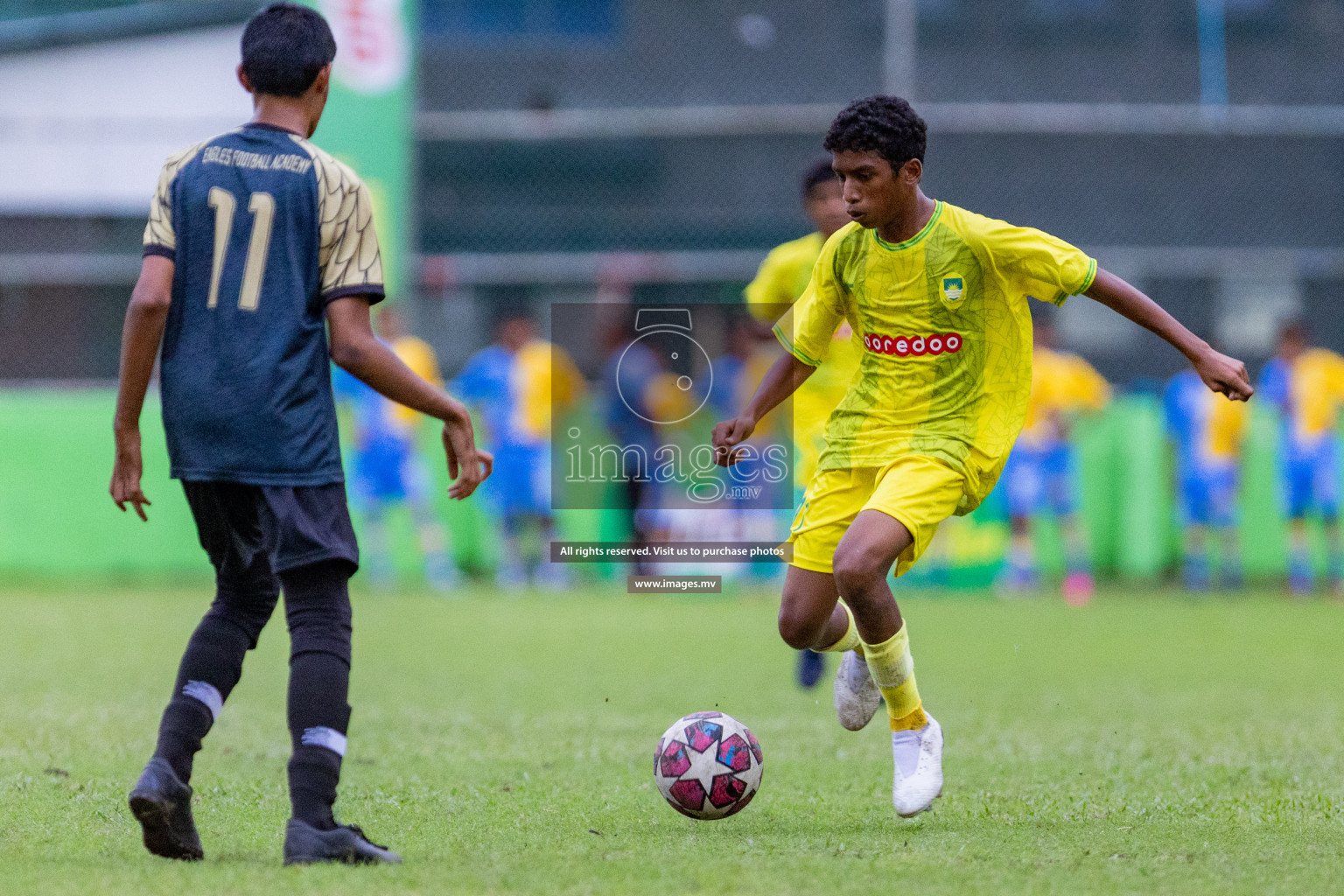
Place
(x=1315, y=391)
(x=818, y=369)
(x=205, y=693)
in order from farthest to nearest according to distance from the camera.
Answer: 1. (x=1315, y=391)
2. (x=818, y=369)
3. (x=205, y=693)

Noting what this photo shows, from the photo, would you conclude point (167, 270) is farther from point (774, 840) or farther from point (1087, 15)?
point (1087, 15)

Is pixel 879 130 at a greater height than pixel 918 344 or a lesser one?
greater

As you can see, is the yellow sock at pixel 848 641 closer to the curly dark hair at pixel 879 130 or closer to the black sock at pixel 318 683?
the curly dark hair at pixel 879 130

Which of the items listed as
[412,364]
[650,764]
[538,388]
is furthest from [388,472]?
[650,764]

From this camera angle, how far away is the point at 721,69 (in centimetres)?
1827

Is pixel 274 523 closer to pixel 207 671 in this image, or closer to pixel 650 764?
pixel 207 671

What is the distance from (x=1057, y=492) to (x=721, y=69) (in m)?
7.20

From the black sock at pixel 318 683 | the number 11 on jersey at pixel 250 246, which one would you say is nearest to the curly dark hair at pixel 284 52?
the number 11 on jersey at pixel 250 246

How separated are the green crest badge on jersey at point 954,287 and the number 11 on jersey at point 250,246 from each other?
1923 mm

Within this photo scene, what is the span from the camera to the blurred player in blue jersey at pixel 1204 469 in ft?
44.4

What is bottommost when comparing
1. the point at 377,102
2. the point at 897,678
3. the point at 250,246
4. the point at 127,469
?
the point at 897,678

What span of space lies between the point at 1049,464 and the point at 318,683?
34.7 feet

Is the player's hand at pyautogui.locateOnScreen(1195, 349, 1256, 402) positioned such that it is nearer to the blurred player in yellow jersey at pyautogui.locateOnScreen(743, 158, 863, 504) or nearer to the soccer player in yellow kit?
the soccer player in yellow kit

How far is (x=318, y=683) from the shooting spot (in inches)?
143
